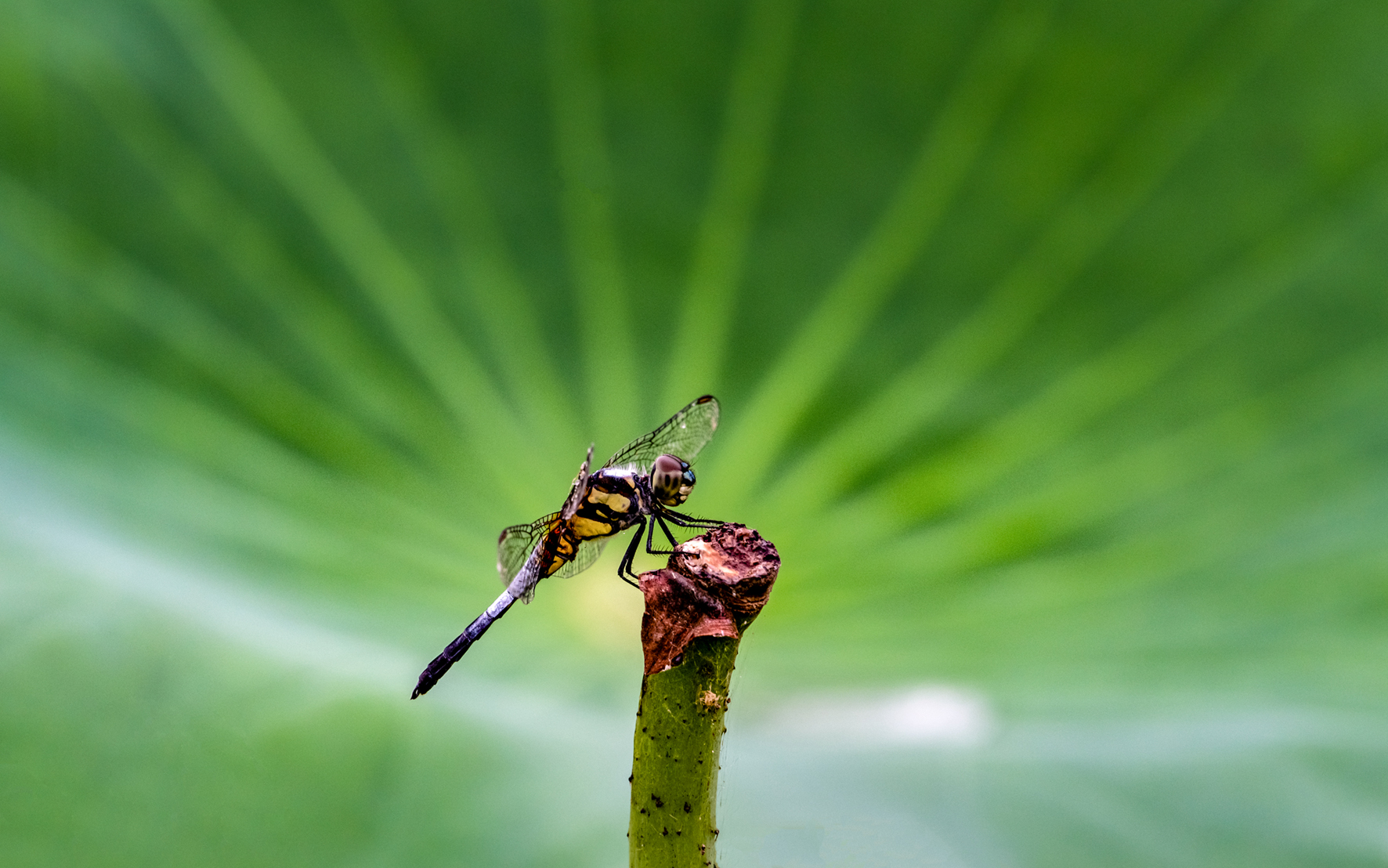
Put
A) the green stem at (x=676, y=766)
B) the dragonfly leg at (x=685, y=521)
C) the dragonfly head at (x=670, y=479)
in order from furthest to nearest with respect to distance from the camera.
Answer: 1. the dragonfly leg at (x=685, y=521)
2. the dragonfly head at (x=670, y=479)
3. the green stem at (x=676, y=766)

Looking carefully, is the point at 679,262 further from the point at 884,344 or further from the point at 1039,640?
Result: the point at 1039,640

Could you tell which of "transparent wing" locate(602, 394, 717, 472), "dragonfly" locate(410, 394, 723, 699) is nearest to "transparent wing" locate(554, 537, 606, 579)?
"dragonfly" locate(410, 394, 723, 699)

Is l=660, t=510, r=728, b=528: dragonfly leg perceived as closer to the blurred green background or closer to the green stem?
the blurred green background

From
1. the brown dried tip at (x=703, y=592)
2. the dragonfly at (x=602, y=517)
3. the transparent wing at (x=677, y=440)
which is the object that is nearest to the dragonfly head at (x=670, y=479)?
the dragonfly at (x=602, y=517)

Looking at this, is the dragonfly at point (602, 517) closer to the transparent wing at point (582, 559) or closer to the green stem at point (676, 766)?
the transparent wing at point (582, 559)

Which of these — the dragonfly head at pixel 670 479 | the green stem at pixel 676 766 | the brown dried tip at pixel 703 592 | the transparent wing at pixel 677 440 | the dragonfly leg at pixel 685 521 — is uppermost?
the transparent wing at pixel 677 440

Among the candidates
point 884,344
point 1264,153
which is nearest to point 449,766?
point 884,344

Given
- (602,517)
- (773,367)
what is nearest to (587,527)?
(602,517)
